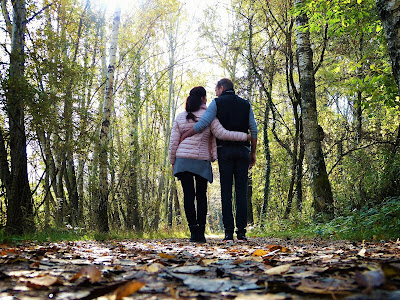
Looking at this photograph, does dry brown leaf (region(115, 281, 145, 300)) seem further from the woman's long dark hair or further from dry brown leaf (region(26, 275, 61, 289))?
the woman's long dark hair

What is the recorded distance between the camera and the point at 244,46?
57.2ft

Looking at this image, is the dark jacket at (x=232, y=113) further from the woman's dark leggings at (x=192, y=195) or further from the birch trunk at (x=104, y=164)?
the birch trunk at (x=104, y=164)

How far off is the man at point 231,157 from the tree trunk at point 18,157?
3146 mm

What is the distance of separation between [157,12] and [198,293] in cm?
1549

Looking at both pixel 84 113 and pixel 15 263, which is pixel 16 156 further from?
pixel 15 263

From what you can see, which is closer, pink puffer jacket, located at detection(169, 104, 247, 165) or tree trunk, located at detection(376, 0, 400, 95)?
tree trunk, located at detection(376, 0, 400, 95)

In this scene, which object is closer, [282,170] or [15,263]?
[15,263]

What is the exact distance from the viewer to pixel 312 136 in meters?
8.87

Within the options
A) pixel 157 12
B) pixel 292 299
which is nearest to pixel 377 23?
pixel 292 299

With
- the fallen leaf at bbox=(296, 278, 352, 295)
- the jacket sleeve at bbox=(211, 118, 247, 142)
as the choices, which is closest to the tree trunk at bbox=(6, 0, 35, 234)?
the jacket sleeve at bbox=(211, 118, 247, 142)

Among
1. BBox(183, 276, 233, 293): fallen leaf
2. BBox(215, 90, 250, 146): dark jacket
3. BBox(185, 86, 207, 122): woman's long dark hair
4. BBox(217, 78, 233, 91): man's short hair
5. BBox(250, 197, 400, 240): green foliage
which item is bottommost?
BBox(250, 197, 400, 240): green foliage

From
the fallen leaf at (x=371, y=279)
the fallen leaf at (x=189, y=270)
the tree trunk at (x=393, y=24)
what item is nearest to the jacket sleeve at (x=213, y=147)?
the tree trunk at (x=393, y=24)

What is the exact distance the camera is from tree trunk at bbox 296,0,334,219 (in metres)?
8.23

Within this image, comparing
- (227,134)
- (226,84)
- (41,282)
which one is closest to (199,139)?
(227,134)
